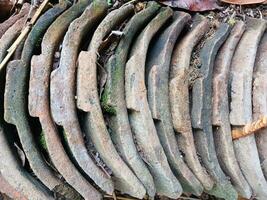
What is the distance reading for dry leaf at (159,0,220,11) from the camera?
142 cm

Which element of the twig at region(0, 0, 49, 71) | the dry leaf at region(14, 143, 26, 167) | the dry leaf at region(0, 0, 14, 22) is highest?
the dry leaf at region(0, 0, 14, 22)

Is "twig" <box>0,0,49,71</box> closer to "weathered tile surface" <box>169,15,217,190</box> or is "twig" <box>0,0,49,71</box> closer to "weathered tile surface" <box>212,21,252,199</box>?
"weathered tile surface" <box>169,15,217,190</box>

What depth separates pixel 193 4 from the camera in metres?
1.43

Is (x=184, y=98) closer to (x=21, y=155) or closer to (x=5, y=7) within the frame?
(x=21, y=155)

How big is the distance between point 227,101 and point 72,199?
0.49 m

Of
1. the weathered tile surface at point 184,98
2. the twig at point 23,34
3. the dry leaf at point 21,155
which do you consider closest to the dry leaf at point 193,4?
the weathered tile surface at point 184,98

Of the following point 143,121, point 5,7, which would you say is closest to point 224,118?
point 143,121

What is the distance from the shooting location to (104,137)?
1.16 metres

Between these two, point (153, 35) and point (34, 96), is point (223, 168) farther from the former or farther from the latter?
point (34, 96)

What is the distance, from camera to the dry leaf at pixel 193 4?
1417mm

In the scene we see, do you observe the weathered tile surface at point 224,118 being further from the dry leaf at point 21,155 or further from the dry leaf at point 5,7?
the dry leaf at point 5,7

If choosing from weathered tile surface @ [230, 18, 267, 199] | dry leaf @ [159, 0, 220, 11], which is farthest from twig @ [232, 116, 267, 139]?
Answer: dry leaf @ [159, 0, 220, 11]

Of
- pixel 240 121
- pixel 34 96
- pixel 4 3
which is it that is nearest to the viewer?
pixel 34 96

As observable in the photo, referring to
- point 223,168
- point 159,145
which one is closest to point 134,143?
point 159,145
